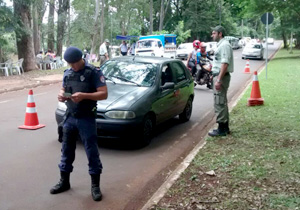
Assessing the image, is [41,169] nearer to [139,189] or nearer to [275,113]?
[139,189]

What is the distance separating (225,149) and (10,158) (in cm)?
351

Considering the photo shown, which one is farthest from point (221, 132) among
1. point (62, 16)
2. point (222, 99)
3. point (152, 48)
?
point (62, 16)

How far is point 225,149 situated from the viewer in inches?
241

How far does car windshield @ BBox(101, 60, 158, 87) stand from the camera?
23.8ft

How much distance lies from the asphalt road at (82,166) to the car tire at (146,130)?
0.16 meters

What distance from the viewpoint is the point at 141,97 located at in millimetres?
6578

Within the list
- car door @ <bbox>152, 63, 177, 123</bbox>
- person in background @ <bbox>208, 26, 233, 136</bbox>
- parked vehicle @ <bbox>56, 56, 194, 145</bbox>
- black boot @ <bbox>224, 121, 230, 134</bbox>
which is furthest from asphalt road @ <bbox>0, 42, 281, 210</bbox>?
person in background @ <bbox>208, 26, 233, 136</bbox>

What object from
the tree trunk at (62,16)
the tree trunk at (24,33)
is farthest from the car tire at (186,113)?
the tree trunk at (62,16)

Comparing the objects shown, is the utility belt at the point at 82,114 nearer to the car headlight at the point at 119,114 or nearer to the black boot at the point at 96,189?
the black boot at the point at 96,189

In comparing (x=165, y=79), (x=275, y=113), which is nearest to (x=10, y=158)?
(x=165, y=79)

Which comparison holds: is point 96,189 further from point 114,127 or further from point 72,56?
point 114,127

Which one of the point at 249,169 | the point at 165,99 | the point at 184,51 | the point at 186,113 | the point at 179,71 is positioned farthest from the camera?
the point at 184,51

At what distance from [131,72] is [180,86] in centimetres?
129

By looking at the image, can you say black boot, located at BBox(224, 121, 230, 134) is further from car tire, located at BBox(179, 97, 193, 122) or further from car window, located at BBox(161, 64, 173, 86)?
car tire, located at BBox(179, 97, 193, 122)
